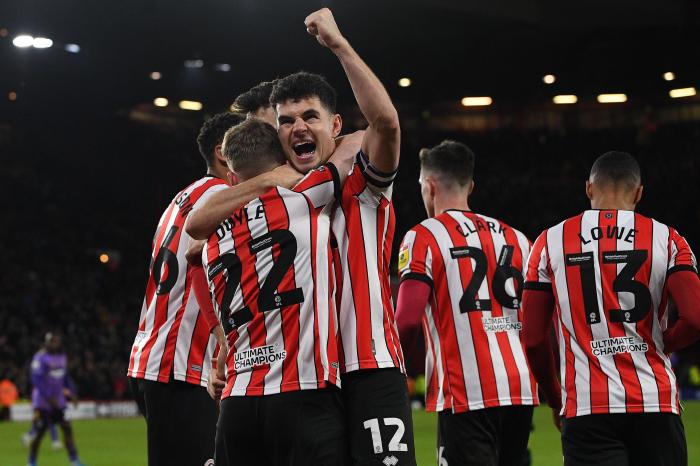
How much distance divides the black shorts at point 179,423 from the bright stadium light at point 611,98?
31.5 metres

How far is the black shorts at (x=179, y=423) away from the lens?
5.03m

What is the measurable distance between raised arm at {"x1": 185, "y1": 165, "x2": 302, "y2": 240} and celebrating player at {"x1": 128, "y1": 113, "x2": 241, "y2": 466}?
1123 millimetres

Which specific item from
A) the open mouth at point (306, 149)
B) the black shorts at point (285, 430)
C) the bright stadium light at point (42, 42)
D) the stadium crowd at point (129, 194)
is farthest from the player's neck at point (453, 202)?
the stadium crowd at point (129, 194)

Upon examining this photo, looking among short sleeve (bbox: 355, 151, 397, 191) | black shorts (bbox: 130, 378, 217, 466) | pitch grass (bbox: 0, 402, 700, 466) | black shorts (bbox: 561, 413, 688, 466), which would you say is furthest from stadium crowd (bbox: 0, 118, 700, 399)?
short sleeve (bbox: 355, 151, 397, 191)

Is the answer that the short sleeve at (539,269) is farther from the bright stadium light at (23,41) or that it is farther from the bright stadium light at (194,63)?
the bright stadium light at (194,63)

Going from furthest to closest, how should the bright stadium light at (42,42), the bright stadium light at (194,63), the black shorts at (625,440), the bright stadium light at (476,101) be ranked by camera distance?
the bright stadium light at (476,101) < the bright stadium light at (194,63) < the bright stadium light at (42,42) < the black shorts at (625,440)

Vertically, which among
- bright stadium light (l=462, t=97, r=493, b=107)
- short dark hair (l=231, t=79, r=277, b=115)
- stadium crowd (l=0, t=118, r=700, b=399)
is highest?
bright stadium light (l=462, t=97, r=493, b=107)

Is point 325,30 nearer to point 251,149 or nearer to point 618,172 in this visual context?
point 251,149

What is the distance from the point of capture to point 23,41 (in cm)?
2283

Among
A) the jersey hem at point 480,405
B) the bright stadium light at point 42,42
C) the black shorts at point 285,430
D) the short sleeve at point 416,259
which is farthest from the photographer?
the bright stadium light at point 42,42

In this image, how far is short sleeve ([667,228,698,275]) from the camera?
4707 millimetres

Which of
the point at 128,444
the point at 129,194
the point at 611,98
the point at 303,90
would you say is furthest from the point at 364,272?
the point at 129,194

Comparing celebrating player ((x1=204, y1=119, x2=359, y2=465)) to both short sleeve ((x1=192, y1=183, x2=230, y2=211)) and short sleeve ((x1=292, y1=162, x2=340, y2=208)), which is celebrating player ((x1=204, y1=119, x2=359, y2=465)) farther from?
short sleeve ((x1=192, y1=183, x2=230, y2=211))

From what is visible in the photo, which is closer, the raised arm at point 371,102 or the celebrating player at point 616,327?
the raised arm at point 371,102
